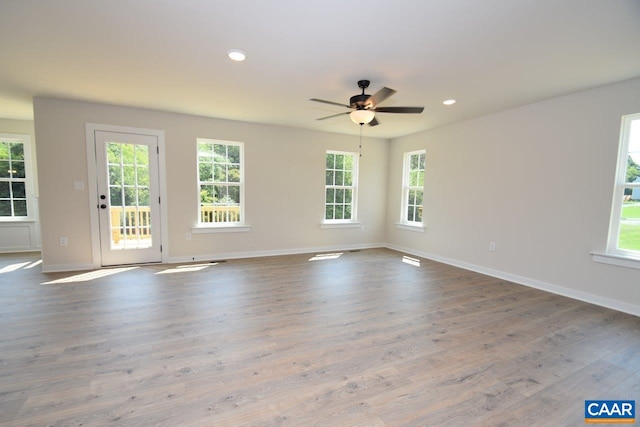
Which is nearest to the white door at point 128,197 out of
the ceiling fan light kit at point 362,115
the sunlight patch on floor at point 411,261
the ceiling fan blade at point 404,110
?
the ceiling fan light kit at point 362,115

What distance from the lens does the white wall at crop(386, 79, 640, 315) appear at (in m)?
3.23

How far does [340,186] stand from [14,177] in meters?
6.23

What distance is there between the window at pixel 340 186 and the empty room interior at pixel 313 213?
8cm

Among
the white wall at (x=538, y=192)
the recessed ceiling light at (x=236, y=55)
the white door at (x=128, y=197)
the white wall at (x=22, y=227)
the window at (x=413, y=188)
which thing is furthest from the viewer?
the window at (x=413, y=188)

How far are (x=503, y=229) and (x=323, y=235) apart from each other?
320 centimetres

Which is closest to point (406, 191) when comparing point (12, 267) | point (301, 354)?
point (301, 354)

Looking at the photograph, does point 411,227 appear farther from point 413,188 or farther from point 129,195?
point 129,195

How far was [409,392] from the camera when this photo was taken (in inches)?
71.5

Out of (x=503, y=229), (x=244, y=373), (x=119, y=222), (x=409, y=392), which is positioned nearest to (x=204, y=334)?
(x=244, y=373)

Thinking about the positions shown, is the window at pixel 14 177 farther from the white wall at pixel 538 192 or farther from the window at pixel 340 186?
the white wall at pixel 538 192

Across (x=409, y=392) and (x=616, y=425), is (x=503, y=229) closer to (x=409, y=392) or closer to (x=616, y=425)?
(x=616, y=425)

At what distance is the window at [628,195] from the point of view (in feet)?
10.2

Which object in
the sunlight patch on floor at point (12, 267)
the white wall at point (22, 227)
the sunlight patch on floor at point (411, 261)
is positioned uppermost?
the white wall at point (22, 227)

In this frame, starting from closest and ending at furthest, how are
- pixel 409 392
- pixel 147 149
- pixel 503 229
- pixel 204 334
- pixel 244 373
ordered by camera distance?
pixel 409 392 → pixel 244 373 → pixel 204 334 → pixel 503 229 → pixel 147 149
